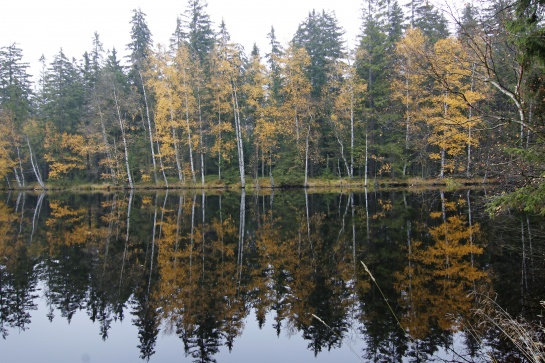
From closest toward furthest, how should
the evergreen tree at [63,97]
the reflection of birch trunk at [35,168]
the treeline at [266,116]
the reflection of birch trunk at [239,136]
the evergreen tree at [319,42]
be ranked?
the treeline at [266,116]
the reflection of birch trunk at [239,136]
the evergreen tree at [319,42]
the reflection of birch trunk at [35,168]
the evergreen tree at [63,97]

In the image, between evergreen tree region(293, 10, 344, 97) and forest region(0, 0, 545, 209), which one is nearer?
forest region(0, 0, 545, 209)

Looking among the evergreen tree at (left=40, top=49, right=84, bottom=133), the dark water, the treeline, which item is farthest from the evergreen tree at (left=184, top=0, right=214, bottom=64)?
the dark water

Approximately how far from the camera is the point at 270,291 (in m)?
7.73

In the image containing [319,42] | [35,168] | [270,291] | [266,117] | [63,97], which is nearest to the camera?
[270,291]

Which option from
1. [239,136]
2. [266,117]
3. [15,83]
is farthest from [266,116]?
[15,83]

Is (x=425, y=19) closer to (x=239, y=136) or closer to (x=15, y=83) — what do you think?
(x=239, y=136)

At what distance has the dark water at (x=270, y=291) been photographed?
5.54 metres

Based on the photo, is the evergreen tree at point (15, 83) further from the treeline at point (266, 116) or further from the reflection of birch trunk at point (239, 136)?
the reflection of birch trunk at point (239, 136)

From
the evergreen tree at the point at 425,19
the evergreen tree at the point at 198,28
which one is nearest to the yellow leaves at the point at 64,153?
the evergreen tree at the point at 198,28

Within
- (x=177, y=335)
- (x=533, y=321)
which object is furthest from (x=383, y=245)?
(x=177, y=335)

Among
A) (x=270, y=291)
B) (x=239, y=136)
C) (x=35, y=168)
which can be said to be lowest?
(x=270, y=291)

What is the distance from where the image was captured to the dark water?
5.54m

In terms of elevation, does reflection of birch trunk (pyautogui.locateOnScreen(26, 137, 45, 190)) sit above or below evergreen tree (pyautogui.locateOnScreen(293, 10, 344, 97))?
below

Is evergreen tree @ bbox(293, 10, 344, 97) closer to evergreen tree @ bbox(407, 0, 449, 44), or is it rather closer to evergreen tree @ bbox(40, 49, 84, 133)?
evergreen tree @ bbox(407, 0, 449, 44)
